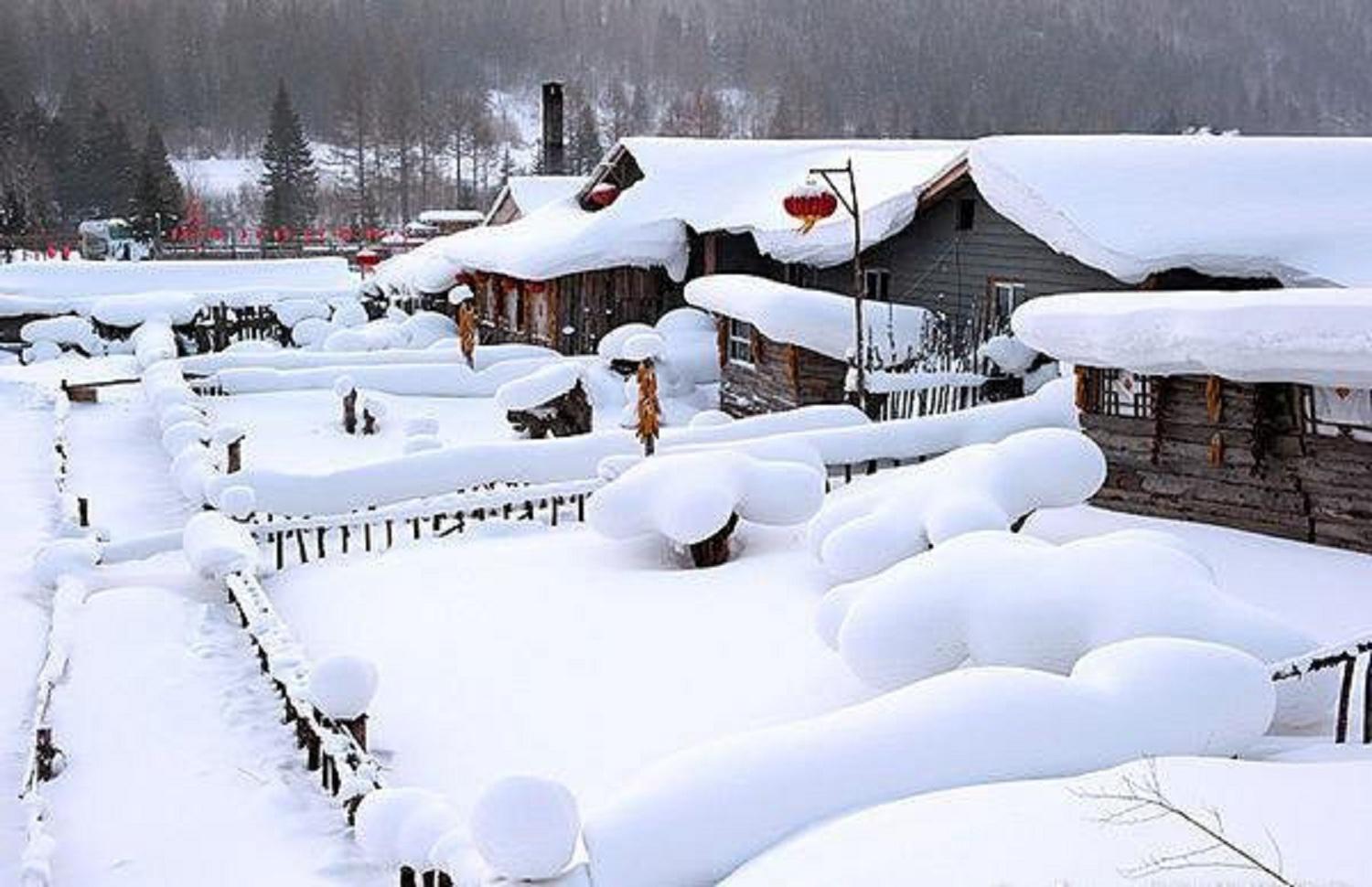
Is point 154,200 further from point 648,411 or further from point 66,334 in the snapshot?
point 648,411

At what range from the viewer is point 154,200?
204ft

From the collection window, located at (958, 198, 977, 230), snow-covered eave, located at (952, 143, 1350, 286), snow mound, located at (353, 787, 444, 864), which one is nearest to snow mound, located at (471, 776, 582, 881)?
snow mound, located at (353, 787, 444, 864)

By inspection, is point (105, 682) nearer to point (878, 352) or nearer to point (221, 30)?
point (878, 352)

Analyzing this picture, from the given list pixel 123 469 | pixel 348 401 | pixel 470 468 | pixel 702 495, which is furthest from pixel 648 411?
pixel 123 469

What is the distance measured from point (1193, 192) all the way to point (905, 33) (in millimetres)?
119505

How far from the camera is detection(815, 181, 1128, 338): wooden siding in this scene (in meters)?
20.3

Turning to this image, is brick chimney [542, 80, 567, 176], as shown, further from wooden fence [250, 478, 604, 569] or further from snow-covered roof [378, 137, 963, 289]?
wooden fence [250, 478, 604, 569]

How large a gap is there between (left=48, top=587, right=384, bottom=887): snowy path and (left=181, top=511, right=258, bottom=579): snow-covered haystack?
76 cm

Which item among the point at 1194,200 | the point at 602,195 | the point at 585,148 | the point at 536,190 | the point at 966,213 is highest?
the point at 585,148

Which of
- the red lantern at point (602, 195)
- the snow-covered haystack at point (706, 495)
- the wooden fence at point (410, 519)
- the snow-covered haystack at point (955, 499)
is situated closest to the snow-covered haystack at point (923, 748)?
the snow-covered haystack at point (955, 499)

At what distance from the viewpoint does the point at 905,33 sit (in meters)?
131

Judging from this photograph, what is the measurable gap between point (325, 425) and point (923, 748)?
19743 millimetres

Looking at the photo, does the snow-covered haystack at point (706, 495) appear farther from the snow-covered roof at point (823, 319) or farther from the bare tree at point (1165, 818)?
the snow-covered roof at point (823, 319)

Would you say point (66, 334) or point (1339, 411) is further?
point (66, 334)
